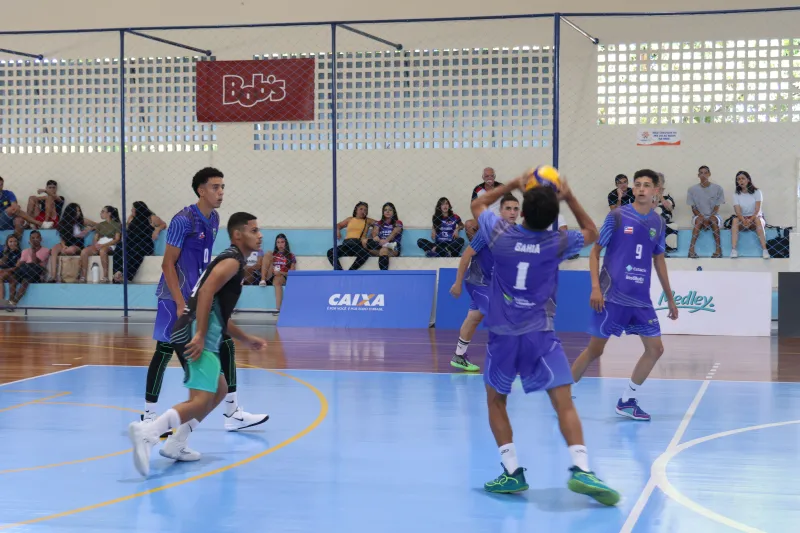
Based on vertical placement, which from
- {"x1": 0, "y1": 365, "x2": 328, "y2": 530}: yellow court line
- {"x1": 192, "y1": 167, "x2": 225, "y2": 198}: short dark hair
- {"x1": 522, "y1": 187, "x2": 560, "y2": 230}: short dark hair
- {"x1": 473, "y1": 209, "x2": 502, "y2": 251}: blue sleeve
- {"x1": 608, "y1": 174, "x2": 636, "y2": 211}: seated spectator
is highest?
{"x1": 608, "y1": 174, "x2": 636, "y2": 211}: seated spectator

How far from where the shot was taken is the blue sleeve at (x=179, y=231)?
21.4 ft

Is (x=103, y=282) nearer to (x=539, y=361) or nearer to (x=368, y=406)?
(x=368, y=406)

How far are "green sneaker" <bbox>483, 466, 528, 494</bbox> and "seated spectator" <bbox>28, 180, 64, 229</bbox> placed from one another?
14.3m

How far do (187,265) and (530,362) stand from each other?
2672 mm

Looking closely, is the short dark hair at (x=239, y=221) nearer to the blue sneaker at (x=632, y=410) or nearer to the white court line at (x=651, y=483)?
the white court line at (x=651, y=483)

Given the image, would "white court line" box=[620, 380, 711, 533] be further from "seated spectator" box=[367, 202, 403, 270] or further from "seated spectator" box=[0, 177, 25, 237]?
"seated spectator" box=[0, 177, 25, 237]

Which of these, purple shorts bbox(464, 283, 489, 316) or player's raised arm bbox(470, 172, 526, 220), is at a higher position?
player's raised arm bbox(470, 172, 526, 220)

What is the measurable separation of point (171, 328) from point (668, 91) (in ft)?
40.0

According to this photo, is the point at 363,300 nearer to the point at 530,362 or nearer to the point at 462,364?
the point at 462,364

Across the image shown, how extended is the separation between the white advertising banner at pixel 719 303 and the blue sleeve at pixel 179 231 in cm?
838

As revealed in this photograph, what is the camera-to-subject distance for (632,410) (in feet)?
24.2

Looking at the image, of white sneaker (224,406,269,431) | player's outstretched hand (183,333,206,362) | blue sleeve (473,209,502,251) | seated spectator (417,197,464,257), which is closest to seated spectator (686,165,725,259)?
seated spectator (417,197,464,257)

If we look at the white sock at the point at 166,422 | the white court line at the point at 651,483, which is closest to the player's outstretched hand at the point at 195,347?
the white sock at the point at 166,422

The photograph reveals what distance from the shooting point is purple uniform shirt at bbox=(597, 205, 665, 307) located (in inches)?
283
